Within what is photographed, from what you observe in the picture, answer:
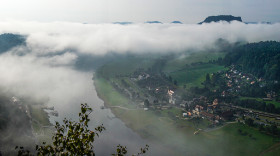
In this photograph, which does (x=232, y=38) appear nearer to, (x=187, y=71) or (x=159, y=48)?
(x=159, y=48)

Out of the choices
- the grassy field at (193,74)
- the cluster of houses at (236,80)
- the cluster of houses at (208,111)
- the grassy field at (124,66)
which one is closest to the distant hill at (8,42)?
the grassy field at (124,66)

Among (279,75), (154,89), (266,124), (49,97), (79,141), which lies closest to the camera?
(79,141)

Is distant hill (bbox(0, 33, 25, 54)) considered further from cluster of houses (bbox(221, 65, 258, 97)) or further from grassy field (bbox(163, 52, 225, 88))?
cluster of houses (bbox(221, 65, 258, 97))

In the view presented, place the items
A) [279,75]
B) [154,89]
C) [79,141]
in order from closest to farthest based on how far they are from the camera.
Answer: [79,141], [154,89], [279,75]

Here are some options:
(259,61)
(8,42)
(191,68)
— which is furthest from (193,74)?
(8,42)

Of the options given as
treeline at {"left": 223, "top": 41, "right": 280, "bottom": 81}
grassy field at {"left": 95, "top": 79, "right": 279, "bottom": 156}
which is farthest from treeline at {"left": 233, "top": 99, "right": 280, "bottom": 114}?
treeline at {"left": 223, "top": 41, "right": 280, "bottom": 81}

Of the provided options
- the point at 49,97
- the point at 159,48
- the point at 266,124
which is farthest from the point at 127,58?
the point at 266,124

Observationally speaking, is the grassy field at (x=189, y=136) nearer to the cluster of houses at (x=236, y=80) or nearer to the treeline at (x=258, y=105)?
the treeline at (x=258, y=105)
